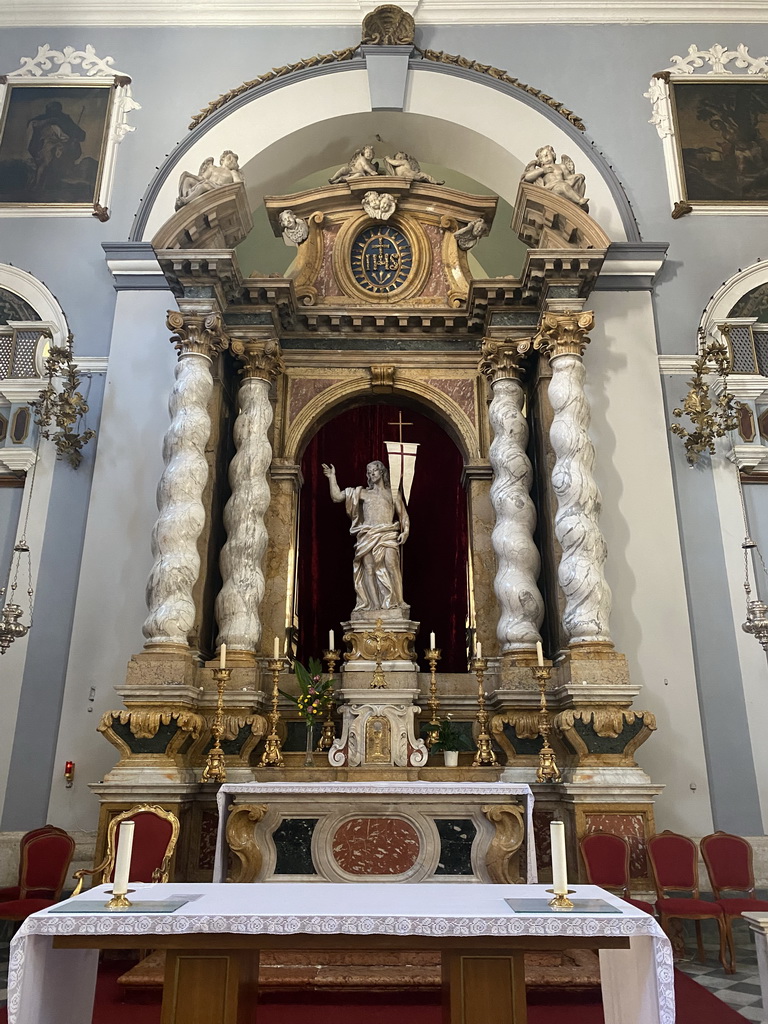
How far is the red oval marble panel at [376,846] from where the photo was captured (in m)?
5.58

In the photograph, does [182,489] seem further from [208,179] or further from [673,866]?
[673,866]

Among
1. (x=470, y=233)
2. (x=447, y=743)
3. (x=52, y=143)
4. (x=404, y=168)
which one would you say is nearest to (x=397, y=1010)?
(x=447, y=743)

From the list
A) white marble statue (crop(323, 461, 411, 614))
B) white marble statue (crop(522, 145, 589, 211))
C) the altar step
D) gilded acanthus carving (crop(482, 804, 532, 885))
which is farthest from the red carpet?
white marble statue (crop(522, 145, 589, 211))

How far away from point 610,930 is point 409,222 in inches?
309

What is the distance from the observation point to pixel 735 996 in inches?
191

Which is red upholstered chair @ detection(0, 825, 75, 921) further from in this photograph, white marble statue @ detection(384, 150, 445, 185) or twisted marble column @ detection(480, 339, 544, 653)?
white marble statue @ detection(384, 150, 445, 185)

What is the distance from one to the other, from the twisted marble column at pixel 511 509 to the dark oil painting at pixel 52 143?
5.36m

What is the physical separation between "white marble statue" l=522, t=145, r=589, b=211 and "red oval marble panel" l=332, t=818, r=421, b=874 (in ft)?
20.1

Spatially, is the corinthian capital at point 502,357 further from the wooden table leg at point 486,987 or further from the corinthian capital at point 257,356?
the wooden table leg at point 486,987

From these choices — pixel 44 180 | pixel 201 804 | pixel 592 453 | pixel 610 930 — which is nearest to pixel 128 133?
pixel 44 180

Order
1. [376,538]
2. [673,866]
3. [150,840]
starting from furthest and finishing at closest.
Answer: [376,538]
[673,866]
[150,840]

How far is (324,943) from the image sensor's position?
3.15 metres

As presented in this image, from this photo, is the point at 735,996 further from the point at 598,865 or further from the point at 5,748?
the point at 5,748

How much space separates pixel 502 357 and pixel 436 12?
16.5 ft
